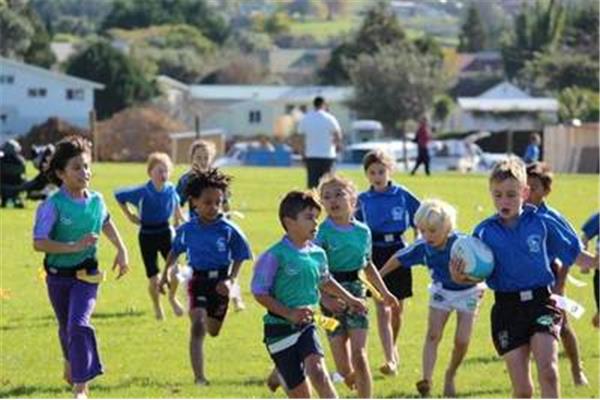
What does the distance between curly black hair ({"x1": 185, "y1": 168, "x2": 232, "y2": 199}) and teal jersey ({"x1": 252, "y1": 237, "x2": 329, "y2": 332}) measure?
239 centimetres

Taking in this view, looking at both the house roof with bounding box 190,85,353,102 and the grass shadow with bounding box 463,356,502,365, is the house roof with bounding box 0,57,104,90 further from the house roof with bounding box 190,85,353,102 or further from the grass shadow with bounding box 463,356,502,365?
the grass shadow with bounding box 463,356,502,365

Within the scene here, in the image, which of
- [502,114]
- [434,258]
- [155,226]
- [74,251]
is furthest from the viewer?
[502,114]

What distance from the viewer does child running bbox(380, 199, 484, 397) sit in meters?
12.9

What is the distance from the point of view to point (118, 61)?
110 m

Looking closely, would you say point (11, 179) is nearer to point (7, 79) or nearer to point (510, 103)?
point (7, 79)

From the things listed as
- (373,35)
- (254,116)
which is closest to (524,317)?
(373,35)

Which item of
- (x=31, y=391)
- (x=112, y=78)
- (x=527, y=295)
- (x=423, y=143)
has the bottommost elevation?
(x=112, y=78)

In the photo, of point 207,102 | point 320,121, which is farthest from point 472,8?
point 320,121

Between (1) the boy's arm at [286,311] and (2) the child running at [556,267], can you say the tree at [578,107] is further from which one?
(1) the boy's arm at [286,311]

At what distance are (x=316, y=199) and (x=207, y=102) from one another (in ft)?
395

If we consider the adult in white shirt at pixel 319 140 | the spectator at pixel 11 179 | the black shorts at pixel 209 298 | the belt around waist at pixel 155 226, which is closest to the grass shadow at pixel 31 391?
the black shorts at pixel 209 298

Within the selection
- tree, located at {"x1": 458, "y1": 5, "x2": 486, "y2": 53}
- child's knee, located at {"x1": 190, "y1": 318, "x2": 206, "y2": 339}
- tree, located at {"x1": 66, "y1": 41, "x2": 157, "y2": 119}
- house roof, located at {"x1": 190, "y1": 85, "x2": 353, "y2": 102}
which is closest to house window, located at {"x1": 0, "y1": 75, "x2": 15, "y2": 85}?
tree, located at {"x1": 66, "y1": 41, "x2": 157, "y2": 119}

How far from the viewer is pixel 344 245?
1237 centimetres

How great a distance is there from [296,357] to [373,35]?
109m
